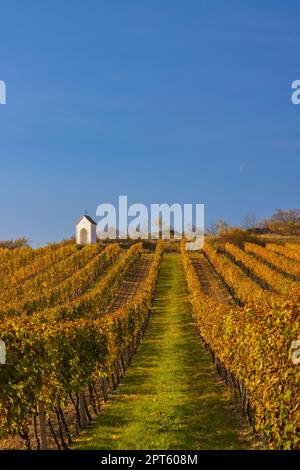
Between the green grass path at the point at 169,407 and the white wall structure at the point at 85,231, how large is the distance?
60.2m

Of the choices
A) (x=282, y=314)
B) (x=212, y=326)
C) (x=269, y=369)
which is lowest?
(x=212, y=326)

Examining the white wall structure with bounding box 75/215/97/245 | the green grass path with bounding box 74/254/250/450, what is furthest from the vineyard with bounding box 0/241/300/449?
the white wall structure with bounding box 75/215/97/245

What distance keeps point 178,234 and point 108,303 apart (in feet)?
259

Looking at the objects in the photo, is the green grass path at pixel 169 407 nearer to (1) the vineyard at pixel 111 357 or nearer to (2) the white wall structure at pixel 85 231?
(1) the vineyard at pixel 111 357

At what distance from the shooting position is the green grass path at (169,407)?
48.9 feet

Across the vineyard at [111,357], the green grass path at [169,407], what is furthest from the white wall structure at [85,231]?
the green grass path at [169,407]

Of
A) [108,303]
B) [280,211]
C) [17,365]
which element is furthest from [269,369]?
[280,211]

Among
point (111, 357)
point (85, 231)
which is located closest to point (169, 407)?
point (111, 357)

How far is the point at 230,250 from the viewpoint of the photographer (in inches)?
3098

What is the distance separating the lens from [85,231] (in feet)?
313

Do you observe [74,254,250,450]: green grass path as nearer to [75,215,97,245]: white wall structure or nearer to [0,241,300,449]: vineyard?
[0,241,300,449]: vineyard

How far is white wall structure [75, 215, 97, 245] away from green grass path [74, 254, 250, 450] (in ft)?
197
